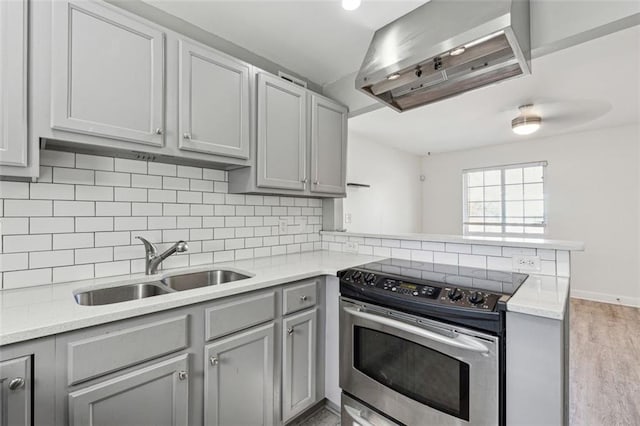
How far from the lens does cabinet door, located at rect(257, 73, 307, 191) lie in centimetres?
189

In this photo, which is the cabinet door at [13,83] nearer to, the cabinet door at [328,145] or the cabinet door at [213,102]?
the cabinet door at [213,102]

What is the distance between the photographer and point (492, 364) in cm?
116

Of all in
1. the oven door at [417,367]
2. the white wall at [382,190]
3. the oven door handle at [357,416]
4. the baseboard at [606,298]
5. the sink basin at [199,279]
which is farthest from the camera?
the white wall at [382,190]

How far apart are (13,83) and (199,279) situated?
3.93 feet

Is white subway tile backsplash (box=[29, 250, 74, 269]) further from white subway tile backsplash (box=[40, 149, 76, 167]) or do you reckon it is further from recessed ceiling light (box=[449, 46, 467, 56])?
recessed ceiling light (box=[449, 46, 467, 56])

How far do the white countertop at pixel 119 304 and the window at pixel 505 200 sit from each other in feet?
13.5

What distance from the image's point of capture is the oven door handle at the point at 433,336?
1.19 meters

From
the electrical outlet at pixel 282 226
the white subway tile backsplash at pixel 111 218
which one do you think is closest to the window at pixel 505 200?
the electrical outlet at pixel 282 226

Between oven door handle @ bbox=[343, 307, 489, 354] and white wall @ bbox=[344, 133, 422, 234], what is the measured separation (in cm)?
286

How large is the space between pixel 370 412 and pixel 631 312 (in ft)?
14.2

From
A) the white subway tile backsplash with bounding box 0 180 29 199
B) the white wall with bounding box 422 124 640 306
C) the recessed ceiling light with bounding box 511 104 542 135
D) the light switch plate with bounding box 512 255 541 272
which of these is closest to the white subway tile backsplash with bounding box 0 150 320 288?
the white subway tile backsplash with bounding box 0 180 29 199

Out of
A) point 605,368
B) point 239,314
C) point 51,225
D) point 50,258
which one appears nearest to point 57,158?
point 51,225

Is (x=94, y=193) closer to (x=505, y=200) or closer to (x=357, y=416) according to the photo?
(x=357, y=416)

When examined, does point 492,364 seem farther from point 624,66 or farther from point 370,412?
point 624,66
